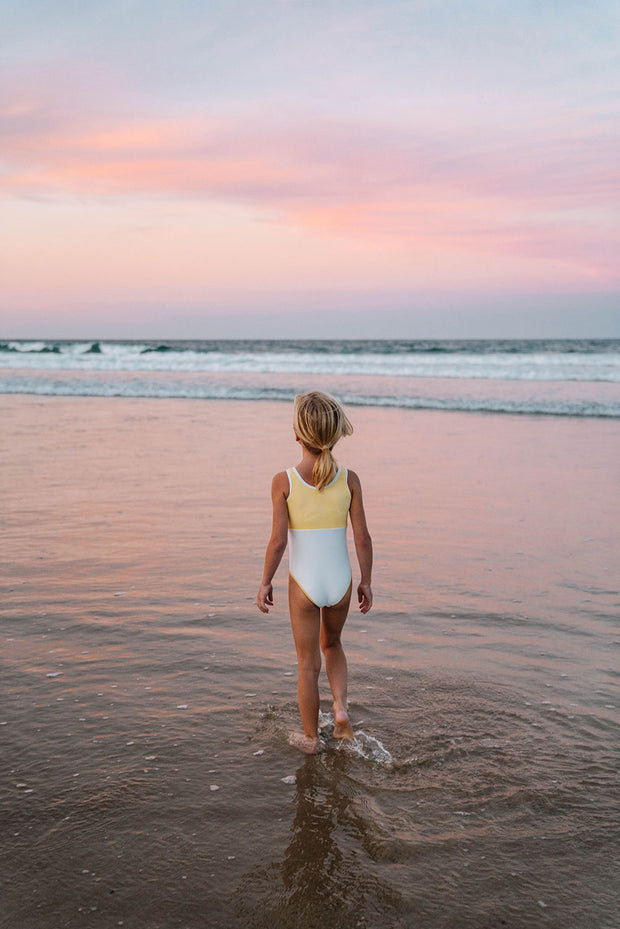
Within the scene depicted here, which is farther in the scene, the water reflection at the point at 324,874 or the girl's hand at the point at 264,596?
the girl's hand at the point at 264,596

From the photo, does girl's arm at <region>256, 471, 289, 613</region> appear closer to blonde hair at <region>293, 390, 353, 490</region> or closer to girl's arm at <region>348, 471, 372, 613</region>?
blonde hair at <region>293, 390, 353, 490</region>

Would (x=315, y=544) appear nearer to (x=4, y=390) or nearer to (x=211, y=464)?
(x=211, y=464)

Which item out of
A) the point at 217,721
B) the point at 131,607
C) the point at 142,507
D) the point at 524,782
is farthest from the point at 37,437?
the point at 524,782

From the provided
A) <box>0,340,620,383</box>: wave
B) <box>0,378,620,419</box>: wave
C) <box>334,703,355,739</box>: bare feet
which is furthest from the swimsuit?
<box>0,340,620,383</box>: wave

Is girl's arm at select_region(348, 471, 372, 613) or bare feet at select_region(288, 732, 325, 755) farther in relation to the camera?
girl's arm at select_region(348, 471, 372, 613)

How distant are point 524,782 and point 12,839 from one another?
1.90 m

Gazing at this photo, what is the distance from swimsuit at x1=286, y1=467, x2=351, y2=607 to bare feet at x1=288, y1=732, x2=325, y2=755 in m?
0.57

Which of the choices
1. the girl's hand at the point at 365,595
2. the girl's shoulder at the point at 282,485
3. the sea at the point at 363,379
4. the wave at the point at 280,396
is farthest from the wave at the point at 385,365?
the girl's shoulder at the point at 282,485

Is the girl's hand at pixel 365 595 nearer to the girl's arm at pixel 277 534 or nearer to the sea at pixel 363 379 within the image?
the girl's arm at pixel 277 534

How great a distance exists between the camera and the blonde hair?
3.40m

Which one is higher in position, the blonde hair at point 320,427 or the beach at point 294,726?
the blonde hair at point 320,427

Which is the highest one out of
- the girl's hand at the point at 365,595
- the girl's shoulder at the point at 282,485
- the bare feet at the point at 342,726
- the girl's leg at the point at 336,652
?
the girl's shoulder at the point at 282,485

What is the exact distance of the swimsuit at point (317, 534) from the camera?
349 cm

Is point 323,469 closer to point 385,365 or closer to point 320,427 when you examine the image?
point 320,427
